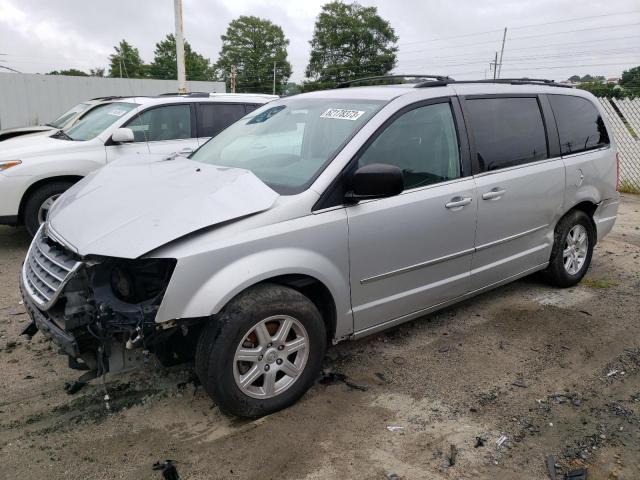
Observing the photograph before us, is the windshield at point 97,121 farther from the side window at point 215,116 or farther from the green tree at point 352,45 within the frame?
the green tree at point 352,45

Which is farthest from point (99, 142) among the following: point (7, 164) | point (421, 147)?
point (421, 147)

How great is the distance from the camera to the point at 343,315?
10.5 ft

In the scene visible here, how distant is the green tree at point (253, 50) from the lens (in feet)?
236

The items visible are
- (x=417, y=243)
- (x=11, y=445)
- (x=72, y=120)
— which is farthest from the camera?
(x=72, y=120)

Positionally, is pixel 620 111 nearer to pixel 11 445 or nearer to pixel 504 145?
pixel 504 145

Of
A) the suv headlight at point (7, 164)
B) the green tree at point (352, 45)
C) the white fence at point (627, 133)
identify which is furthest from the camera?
the green tree at point (352, 45)

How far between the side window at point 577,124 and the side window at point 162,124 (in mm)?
4543

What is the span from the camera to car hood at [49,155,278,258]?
260 centimetres

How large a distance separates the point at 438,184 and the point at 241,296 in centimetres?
162

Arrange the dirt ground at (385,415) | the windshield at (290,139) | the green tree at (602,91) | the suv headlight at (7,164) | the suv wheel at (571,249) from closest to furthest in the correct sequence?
the dirt ground at (385,415), the windshield at (290,139), the suv wheel at (571,249), the suv headlight at (7,164), the green tree at (602,91)

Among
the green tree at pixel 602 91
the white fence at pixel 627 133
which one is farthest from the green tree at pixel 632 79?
the white fence at pixel 627 133

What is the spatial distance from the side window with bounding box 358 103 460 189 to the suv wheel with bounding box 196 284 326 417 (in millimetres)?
988

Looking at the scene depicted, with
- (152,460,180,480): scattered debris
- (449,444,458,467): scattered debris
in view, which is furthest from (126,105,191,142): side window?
(449,444,458,467): scattered debris

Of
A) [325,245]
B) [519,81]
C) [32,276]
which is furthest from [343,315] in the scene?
[519,81]
